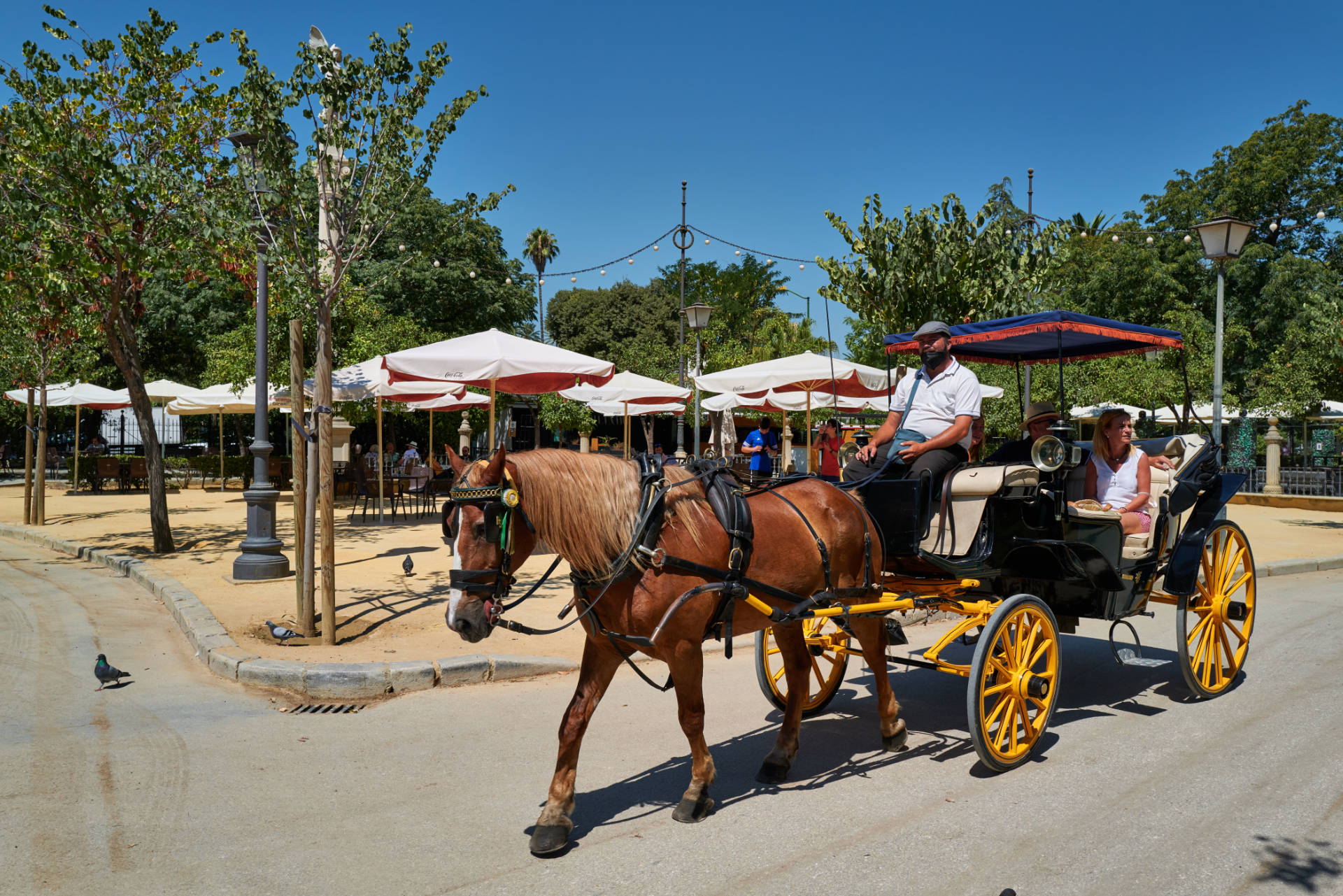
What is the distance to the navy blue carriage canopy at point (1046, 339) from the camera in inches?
222

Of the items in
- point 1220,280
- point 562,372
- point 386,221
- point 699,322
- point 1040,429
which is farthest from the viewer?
point 699,322

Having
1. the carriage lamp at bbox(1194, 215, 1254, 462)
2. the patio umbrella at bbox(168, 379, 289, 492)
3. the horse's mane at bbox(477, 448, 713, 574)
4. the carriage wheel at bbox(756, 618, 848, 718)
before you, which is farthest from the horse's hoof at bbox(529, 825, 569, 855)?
the patio umbrella at bbox(168, 379, 289, 492)

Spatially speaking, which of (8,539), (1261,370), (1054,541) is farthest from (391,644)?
(1261,370)

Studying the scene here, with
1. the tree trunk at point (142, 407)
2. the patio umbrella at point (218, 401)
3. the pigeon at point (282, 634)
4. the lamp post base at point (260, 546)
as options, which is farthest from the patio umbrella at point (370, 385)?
the pigeon at point (282, 634)

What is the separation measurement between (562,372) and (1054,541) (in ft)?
23.0

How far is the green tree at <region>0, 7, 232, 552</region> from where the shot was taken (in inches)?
373

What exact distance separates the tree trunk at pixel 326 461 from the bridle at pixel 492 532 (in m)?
3.68

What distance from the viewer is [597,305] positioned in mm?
47469

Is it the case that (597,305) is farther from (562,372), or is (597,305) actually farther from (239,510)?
(562,372)

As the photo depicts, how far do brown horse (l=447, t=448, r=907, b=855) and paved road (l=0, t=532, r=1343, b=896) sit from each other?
32cm

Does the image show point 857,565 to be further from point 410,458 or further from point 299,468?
point 410,458

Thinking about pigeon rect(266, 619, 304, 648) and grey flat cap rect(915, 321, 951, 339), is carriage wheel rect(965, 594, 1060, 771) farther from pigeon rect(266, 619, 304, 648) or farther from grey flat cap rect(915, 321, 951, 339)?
pigeon rect(266, 619, 304, 648)

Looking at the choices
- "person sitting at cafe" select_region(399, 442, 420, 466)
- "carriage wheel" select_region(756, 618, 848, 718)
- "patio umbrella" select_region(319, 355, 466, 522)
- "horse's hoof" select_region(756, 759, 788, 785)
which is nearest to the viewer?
"horse's hoof" select_region(756, 759, 788, 785)

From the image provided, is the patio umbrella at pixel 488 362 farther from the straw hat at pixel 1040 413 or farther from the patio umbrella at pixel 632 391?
the straw hat at pixel 1040 413
